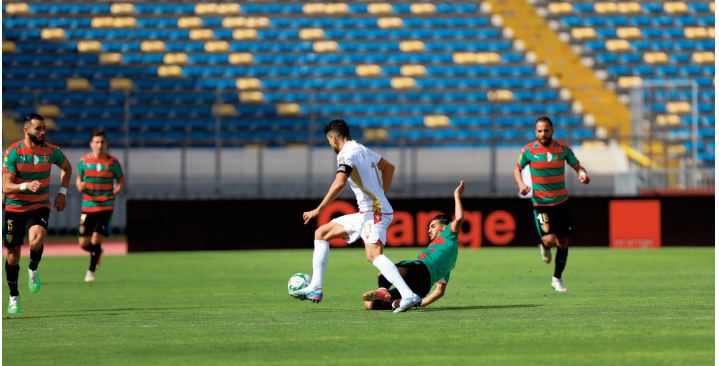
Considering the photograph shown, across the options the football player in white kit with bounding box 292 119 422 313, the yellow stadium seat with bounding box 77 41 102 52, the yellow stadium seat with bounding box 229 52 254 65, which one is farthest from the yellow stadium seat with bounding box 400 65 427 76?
the football player in white kit with bounding box 292 119 422 313

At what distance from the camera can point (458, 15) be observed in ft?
131

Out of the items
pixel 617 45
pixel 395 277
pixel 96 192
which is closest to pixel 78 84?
pixel 617 45

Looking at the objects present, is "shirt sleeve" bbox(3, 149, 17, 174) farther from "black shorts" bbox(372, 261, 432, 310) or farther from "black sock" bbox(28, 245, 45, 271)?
"black shorts" bbox(372, 261, 432, 310)

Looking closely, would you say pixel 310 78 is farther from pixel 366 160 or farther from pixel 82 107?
pixel 366 160

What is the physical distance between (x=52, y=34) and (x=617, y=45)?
16.8 metres

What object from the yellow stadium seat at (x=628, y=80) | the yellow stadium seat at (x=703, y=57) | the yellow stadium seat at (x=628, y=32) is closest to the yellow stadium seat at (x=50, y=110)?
the yellow stadium seat at (x=628, y=80)

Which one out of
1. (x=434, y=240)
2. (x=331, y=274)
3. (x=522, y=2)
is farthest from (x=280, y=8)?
(x=434, y=240)

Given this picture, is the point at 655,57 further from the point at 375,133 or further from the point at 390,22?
the point at 375,133

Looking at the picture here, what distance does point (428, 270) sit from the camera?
12047mm

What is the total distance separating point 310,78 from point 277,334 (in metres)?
27.3

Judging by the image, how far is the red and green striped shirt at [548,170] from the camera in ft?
50.3

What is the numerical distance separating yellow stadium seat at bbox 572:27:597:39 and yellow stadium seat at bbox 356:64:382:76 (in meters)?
6.29

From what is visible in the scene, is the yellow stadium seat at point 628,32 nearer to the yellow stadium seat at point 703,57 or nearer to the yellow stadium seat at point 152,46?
the yellow stadium seat at point 703,57

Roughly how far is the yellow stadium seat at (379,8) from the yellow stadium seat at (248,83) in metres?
4.76
